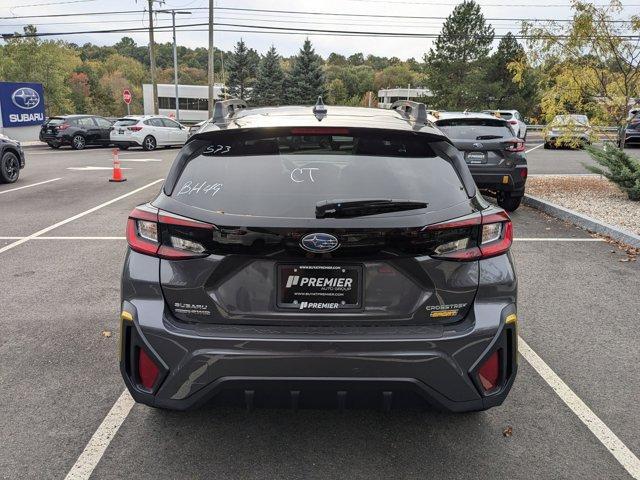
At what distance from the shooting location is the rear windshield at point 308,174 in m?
2.57

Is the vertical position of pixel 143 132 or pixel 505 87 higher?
pixel 505 87

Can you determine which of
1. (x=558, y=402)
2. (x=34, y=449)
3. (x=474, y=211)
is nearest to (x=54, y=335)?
(x=34, y=449)

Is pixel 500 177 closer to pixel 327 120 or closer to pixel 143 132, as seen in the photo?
pixel 327 120

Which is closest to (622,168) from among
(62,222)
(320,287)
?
(320,287)

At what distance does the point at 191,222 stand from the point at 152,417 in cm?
139

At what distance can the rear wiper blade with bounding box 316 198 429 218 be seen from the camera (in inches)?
97.0

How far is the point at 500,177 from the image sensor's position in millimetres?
9492

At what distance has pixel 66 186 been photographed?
515 inches

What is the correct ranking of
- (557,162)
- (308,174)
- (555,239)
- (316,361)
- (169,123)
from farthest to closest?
(169,123)
(557,162)
(555,239)
(308,174)
(316,361)

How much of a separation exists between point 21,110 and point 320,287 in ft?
102

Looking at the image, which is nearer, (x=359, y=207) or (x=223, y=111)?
(x=359, y=207)

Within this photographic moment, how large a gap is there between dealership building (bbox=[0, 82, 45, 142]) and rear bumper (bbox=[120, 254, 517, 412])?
29.2m

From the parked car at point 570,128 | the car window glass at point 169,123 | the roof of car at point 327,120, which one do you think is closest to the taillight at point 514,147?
the parked car at point 570,128

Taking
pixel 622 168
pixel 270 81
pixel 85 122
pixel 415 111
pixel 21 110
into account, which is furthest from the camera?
pixel 270 81
